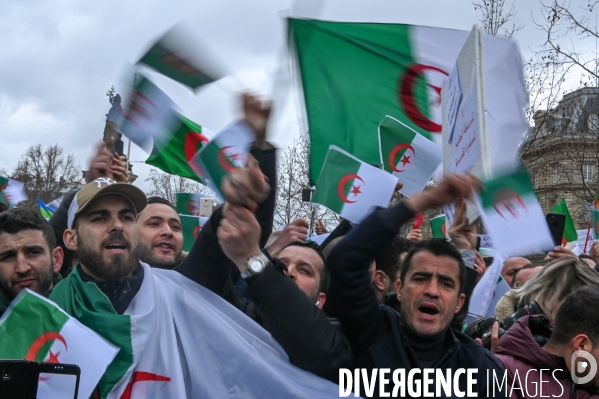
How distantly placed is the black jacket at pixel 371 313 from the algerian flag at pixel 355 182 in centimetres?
163

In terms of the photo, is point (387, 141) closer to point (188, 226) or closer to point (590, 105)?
point (188, 226)

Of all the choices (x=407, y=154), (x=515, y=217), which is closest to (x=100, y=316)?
(x=515, y=217)

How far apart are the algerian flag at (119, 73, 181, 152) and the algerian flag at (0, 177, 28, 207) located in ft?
16.2

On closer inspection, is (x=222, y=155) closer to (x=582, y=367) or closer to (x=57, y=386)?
(x=57, y=386)

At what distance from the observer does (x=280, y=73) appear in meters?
2.52

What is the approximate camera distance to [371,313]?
288cm

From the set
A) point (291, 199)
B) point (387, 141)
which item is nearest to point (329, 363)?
point (387, 141)

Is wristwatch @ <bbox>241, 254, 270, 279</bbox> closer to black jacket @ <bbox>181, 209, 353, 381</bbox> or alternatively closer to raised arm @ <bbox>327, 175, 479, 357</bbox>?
black jacket @ <bbox>181, 209, 353, 381</bbox>

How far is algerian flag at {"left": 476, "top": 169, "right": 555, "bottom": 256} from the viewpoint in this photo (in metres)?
3.06

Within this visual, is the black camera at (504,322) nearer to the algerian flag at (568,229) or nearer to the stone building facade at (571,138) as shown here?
the algerian flag at (568,229)

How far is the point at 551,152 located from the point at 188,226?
8573 millimetres

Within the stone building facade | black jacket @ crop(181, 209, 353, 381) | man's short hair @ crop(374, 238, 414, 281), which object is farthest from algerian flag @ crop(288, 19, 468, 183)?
the stone building facade

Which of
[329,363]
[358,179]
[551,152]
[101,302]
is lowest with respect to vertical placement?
[329,363]

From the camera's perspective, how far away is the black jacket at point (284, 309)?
2549 mm
